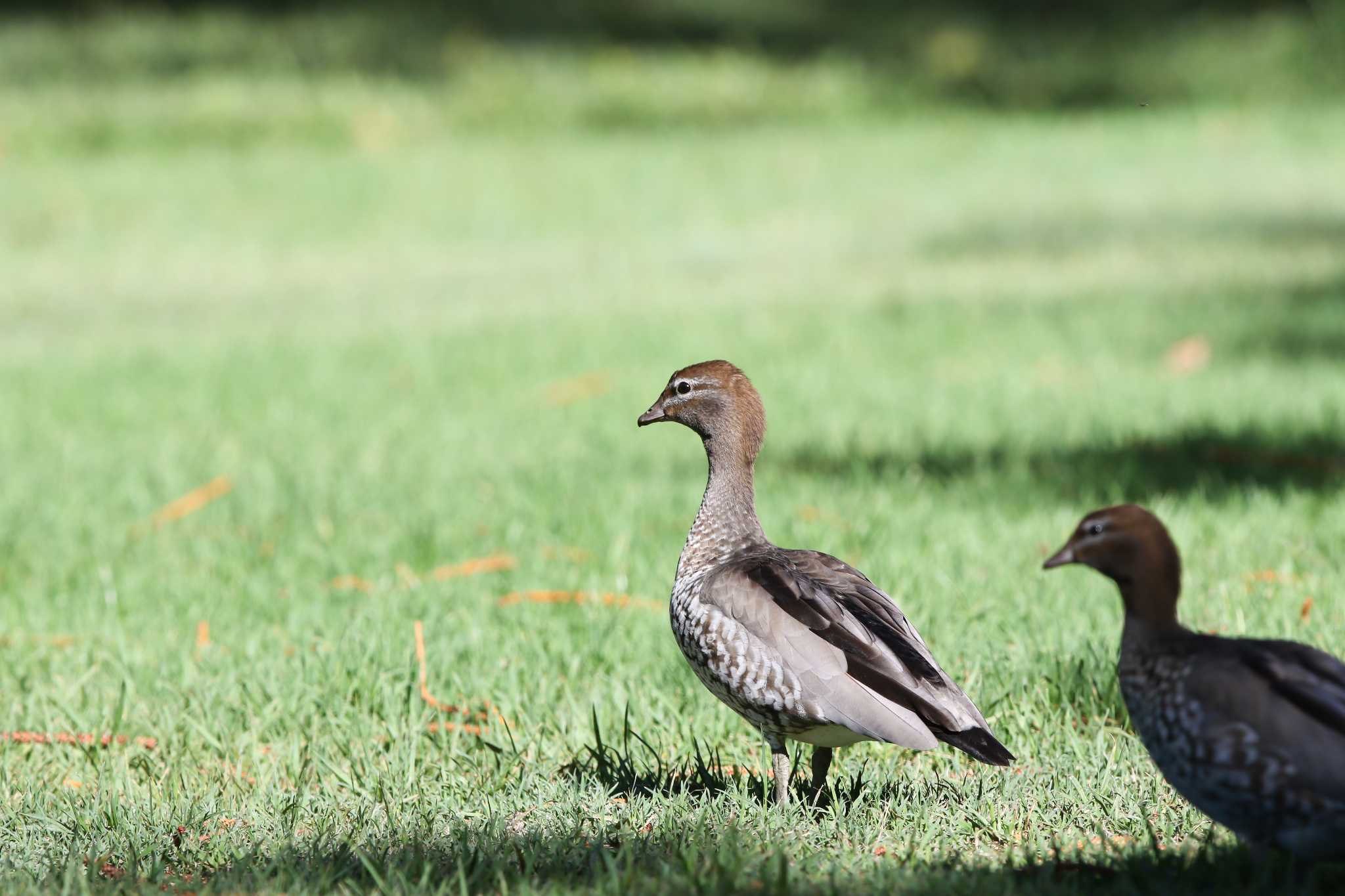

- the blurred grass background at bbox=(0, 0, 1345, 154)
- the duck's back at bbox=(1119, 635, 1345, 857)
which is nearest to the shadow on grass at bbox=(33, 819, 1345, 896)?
the duck's back at bbox=(1119, 635, 1345, 857)

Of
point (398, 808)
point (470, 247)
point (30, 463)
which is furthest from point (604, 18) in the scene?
point (398, 808)

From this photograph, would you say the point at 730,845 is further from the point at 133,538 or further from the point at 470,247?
the point at 470,247

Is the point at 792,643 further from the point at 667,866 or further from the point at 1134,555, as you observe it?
the point at 1134,555

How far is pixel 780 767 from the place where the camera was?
3.84 metres

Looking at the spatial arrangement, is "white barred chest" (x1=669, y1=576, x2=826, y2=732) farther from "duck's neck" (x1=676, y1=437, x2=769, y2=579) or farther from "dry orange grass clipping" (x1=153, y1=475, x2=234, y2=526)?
"dry orange grass clipping" (x1=153, y1=475, x2=234, y2=526)

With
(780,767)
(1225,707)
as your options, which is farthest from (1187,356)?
(1225,707)

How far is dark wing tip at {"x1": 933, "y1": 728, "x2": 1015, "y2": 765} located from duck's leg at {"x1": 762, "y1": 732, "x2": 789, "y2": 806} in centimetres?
44

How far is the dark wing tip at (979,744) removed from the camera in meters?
3.43

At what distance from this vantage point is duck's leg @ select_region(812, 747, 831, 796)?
3949 mm

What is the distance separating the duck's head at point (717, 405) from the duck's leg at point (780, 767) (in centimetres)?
79

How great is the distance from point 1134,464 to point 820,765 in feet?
12.1

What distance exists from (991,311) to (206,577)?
680 cm

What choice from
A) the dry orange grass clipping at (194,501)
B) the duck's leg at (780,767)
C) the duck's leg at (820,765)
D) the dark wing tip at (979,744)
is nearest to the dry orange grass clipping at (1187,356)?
the dry orange grass clipping at (194,501)

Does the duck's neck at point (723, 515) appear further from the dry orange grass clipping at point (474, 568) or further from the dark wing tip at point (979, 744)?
the dry orange grass clipping at point (474, 568)
